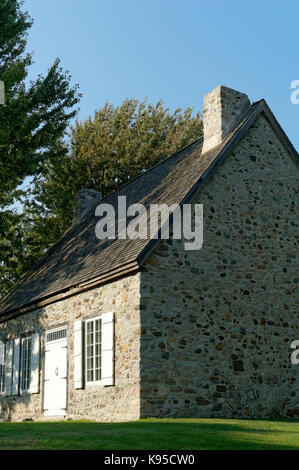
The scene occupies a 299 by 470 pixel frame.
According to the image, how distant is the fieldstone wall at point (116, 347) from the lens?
11.5 m

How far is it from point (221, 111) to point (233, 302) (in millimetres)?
5209

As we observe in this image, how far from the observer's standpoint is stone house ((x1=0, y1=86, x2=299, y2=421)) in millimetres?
11695

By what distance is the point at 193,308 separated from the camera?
1228 centimetres

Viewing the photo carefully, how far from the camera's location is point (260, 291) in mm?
13508

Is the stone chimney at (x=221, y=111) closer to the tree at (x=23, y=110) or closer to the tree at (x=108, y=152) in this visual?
the tree at (x=23, y=110)

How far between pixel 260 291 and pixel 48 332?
5.51 meters

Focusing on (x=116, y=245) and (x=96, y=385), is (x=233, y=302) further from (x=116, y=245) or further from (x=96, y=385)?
(x=96, y=385)

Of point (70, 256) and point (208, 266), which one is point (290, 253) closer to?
point (208, 266)

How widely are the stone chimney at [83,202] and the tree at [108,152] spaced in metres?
4.79

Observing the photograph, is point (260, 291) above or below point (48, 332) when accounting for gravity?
above

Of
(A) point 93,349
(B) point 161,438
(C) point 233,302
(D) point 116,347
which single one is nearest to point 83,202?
(A) point 93,349

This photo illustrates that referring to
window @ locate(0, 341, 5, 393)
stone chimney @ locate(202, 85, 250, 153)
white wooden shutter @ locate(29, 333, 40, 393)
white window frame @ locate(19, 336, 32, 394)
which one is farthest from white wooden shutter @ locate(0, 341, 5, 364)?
stone chimney @ locate(202, 85, 250, 153)

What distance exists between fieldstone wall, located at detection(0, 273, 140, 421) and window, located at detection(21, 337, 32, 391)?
394 millimetres
